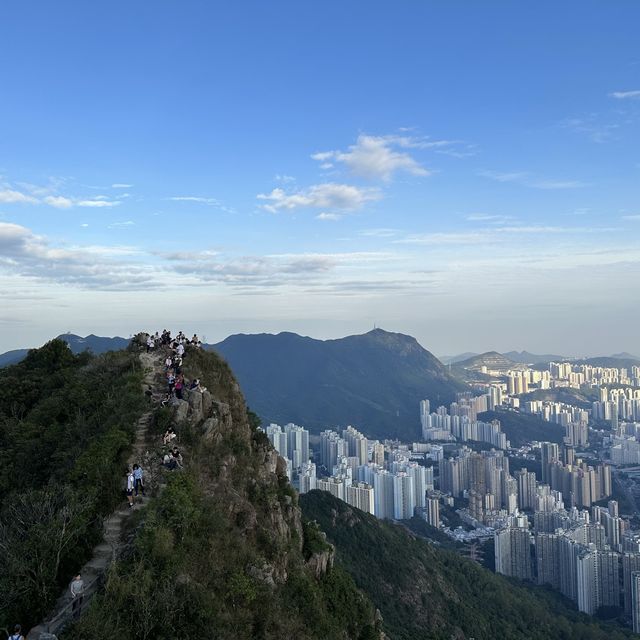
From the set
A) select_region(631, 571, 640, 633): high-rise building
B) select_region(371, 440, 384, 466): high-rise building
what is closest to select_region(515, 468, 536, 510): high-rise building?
select_region(371, 440, 384, 466): high-rise building

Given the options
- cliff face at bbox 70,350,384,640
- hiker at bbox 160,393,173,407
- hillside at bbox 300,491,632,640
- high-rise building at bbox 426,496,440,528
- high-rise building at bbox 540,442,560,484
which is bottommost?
high-rise building at bbox 426,496,440,528

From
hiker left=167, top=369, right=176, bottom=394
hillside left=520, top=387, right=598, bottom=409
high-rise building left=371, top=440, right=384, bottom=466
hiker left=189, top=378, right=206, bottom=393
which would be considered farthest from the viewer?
hillside left=520, top=387, right=598, bottom=409

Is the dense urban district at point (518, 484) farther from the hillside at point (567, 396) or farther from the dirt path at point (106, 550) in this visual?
the dirt path at point (106, 550)

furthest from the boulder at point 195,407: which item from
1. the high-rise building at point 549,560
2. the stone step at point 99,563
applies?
the high-rise building at point 549,560

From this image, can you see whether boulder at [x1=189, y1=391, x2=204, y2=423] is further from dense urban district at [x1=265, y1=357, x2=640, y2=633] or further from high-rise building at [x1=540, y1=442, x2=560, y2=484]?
high-rise building at [x1=540, y1=442, x2=560, y2=484]

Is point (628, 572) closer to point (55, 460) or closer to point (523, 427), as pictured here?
point (55, 460)

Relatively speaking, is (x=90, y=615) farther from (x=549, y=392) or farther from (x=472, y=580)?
(x=549, y=392)

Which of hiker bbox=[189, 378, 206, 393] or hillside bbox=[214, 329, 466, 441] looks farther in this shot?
hillside bbox=[214, 329, 466, 441]

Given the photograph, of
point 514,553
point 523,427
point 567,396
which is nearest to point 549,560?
point 514,553
